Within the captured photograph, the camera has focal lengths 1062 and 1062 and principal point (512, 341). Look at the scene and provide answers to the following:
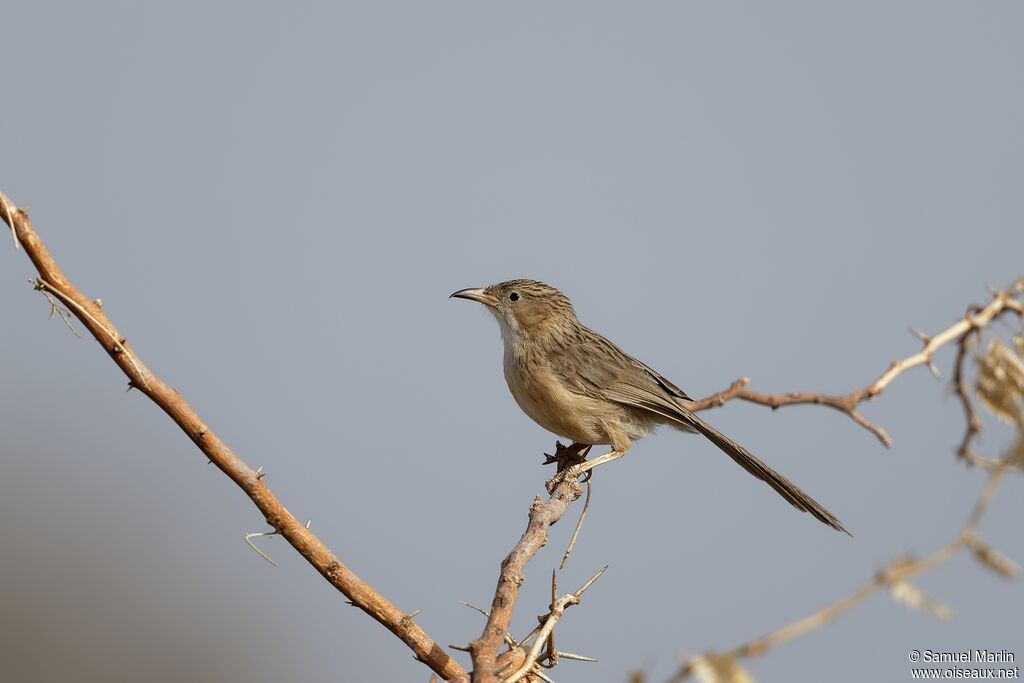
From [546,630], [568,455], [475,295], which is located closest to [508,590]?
[546,630]

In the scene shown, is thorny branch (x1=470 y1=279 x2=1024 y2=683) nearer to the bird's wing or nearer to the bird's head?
the bird's wing

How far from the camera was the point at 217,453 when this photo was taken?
2551mm

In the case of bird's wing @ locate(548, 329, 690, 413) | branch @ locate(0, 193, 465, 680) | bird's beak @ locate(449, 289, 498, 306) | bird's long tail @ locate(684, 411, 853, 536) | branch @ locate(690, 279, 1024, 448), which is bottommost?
branch @ locate(0, 193, 465, 680)

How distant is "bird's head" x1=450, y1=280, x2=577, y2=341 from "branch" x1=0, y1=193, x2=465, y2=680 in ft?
14.8

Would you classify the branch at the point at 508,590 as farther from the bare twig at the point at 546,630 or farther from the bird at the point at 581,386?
the bird at the point at 581,386

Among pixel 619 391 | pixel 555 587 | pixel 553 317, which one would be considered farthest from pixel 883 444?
pixel 553 317

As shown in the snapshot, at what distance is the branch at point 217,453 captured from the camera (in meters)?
2.52

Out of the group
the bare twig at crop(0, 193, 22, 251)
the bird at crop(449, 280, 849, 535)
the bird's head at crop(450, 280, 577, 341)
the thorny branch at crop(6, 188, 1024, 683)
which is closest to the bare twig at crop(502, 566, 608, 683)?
the thorny branch at crop(6, 188, 1024, 683)

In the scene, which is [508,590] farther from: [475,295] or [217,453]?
[475,295]

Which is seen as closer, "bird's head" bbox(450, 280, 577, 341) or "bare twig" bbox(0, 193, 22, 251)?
"bare twig" bbox(0, 193, 22, 251)

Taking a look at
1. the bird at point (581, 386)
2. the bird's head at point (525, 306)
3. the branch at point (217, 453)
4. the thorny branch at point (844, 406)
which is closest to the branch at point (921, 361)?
the thorny branch at point (844, 406)

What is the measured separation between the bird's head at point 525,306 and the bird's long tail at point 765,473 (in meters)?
1.49

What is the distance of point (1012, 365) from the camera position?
2.17 meters

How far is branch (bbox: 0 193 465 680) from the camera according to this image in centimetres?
252
